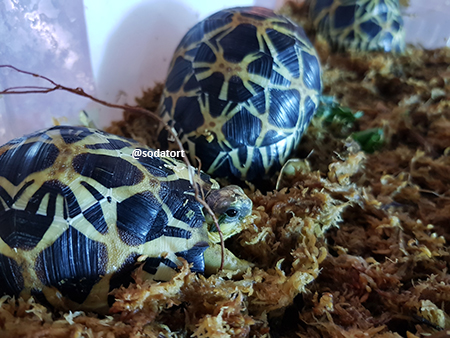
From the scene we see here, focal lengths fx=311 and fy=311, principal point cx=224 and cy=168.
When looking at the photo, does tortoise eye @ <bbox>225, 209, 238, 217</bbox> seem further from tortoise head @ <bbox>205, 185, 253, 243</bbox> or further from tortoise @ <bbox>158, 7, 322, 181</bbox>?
tortoise @ <bbox>158, 7, 322, 181</bbox>

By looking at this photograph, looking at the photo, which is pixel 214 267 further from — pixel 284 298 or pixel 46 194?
pixel 46 194

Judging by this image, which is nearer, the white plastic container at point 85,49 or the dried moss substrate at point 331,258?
the dried moss substrate at point 331,258

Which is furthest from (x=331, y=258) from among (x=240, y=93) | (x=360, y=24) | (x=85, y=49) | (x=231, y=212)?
(x=360, y=24)

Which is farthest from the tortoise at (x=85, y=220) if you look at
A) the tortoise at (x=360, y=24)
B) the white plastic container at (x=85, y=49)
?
the tortoise at (x=360, y=24)

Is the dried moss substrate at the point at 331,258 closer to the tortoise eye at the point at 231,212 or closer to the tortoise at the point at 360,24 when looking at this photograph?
the tortoise eye at the point at 231,212

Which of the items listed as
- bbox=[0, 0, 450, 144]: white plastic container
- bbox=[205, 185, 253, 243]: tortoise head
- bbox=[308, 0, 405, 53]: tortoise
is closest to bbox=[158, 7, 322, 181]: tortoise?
bbox=[205, 185, 253, 243]: tortoise head

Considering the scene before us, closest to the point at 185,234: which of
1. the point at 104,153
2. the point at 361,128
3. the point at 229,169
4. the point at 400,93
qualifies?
the point at 104,153
